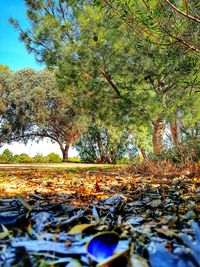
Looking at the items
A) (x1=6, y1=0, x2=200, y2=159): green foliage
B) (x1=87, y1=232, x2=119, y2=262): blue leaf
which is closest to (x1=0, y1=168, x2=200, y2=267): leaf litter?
(x1=87, y1=232, x2=119, y2=262): blue leaf

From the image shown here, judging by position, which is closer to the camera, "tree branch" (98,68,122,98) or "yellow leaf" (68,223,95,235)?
"yellow leaf" (68,223,95,235)

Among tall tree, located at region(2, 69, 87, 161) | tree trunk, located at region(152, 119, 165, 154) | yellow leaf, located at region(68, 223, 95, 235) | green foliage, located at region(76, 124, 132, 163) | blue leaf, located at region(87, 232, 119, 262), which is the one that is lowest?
blue leaf, located at region(87, 232, 119, 262)

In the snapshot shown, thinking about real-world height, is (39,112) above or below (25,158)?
above

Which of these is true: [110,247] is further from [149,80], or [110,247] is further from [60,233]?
[149,80]

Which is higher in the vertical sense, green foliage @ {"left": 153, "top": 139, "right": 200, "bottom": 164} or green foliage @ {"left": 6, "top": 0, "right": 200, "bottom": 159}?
green foliage @ {"left": 6, "top": 0, "right": 200, "bottom": 159}

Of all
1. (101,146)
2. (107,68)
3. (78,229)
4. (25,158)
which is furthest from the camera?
(101,146)

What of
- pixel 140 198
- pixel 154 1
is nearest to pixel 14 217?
pixel 140 198

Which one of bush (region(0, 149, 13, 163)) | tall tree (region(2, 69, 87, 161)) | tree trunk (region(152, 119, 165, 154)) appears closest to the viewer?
tree trunk (region(152, 119, 165, 154))

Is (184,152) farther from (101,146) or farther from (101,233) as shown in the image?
(101,146)

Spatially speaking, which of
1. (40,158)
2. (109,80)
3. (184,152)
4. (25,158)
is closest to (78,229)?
(184,152)

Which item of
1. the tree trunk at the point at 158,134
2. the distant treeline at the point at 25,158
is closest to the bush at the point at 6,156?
the distant treeline at the point at 25,158

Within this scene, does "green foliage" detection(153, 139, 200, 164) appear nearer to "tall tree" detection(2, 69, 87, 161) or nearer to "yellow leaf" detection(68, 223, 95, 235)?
"yellow leaf" detection(68, 223, 95, 235)

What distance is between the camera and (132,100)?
8.66 m

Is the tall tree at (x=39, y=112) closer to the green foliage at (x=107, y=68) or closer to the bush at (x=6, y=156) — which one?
the bush at (x=6, y=156)
